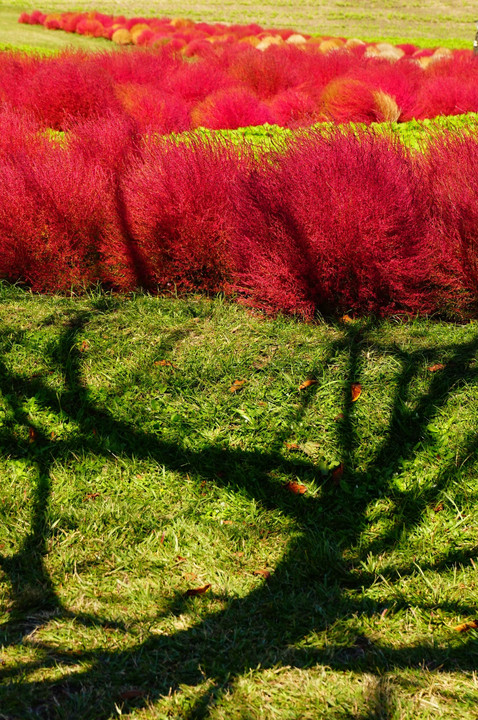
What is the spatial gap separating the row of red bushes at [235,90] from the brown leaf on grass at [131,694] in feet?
22.0

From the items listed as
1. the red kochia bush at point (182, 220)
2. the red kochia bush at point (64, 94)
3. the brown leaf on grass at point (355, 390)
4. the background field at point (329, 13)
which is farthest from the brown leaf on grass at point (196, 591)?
the background field at point (329, 13)

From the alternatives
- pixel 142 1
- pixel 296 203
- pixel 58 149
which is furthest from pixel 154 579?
pixel 142 1

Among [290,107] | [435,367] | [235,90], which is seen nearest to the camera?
[435,367]

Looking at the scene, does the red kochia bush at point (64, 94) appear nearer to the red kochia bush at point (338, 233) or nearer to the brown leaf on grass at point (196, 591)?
the red kochia bush at point (338, 233)

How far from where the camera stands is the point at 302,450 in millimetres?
2943

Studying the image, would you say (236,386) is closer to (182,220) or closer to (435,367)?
(435,367)

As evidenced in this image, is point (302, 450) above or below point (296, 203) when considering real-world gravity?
below

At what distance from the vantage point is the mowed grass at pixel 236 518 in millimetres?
2057

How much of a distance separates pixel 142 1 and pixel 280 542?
116 ft

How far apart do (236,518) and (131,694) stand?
88cm

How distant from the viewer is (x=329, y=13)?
30641 millimetres

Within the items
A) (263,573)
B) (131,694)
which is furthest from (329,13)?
(131,694)

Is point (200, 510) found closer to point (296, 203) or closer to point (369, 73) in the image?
point (296, 203)

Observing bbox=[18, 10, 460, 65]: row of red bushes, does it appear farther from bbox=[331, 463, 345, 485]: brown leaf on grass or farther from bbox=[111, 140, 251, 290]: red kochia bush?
bbox=[331, 463, 345, 485]: brown leaf on grass
